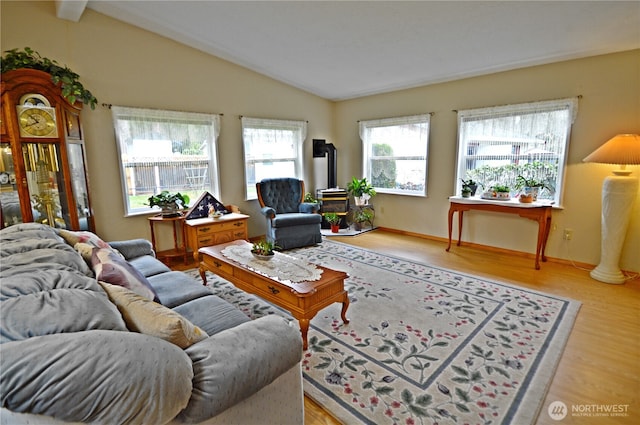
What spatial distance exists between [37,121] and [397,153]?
4.68 m

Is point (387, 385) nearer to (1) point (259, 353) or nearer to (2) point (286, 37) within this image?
(1) point (259, 353)

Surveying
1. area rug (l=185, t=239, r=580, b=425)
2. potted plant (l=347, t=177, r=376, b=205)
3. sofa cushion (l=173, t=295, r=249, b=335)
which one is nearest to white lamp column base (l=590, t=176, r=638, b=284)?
area rug (l=185, t=239, r=580, b=425)

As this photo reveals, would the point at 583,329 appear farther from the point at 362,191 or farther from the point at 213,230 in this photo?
the point at 213,230

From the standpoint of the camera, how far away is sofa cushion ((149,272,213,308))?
6.74 ft

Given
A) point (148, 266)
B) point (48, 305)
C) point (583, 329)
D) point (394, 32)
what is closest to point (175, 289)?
point (148, 266)

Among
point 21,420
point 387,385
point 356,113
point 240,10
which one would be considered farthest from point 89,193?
point 356,113

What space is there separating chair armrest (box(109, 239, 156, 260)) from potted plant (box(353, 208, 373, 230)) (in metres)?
3.53

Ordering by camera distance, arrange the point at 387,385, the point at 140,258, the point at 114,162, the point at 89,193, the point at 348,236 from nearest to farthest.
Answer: the point at 387,385, the point at 140,258, the point at 89,193, the point at 114,162, the point at 348,236

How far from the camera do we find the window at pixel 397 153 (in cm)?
507

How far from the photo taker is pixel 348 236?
5.24 metres

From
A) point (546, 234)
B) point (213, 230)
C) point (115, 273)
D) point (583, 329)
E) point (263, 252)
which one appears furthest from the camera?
point (213, 230)

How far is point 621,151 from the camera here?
10.0 feet

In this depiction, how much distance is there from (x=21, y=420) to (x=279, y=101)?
504 cm

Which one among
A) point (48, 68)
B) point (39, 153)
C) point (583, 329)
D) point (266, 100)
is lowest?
point (583, 329)
